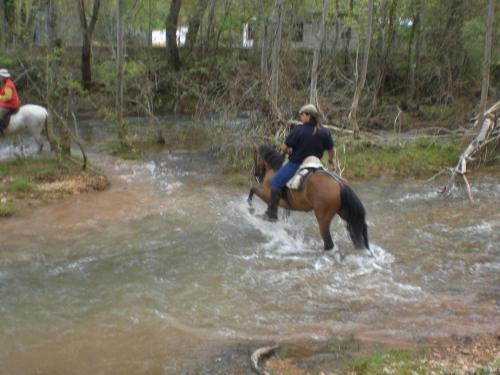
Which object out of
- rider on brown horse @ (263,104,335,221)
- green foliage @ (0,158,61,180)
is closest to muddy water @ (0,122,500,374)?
rider on brown horse @ (263,104,335,221)

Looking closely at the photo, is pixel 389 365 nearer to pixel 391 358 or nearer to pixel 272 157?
pixel 391 358

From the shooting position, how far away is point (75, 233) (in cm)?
1009

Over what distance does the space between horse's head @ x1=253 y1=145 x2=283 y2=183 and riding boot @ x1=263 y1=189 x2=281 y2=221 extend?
53cm

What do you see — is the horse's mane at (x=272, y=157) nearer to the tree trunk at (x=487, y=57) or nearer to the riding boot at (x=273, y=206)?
the riding boot at (x=273, y=206)

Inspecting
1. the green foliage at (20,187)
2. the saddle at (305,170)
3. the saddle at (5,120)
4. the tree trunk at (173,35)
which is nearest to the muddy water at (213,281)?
the green foliage at (20,187)

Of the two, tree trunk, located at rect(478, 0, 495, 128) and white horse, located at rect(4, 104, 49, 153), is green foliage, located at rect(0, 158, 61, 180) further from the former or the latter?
tree trunk, located at rect(478, 0, 495, 128)

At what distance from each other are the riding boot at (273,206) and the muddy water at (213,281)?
0.97 ft

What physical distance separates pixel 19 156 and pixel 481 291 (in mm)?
10823

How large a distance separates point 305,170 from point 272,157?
1.16 metres

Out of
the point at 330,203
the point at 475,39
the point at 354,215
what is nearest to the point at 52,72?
the point at 330,203

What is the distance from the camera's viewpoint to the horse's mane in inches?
401

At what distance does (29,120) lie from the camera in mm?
14258

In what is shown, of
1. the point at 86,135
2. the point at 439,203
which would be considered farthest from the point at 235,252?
the point at 86,135

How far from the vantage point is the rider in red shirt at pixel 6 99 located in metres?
13.5
